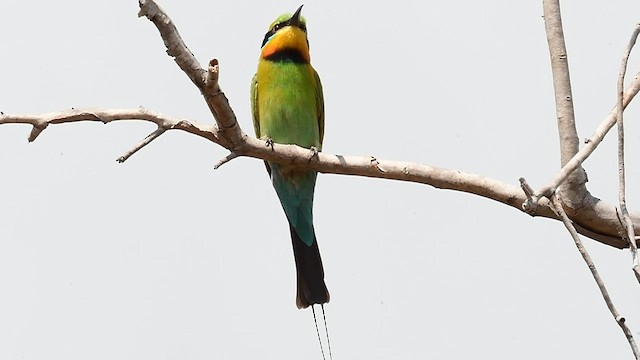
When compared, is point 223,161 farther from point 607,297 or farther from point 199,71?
point 607,297

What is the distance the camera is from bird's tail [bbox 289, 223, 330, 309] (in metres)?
3.54

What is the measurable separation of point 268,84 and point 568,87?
4.91ft

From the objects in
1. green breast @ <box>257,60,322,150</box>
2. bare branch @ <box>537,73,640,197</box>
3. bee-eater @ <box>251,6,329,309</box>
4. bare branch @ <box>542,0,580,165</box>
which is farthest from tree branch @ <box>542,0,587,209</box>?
green breast @ <box>257,60,322,150</box>

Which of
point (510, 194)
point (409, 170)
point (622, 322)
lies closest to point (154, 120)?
point (409, 170)

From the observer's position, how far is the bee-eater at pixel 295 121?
3547 millimetres

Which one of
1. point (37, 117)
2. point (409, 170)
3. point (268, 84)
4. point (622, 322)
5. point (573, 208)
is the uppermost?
point (268, 84)

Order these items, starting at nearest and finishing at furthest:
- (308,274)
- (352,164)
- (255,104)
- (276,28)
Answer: (352,164)
(308,274)
(255,104)
(276,28)

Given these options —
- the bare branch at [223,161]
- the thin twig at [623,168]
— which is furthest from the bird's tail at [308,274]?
the thin twig at [623,168]

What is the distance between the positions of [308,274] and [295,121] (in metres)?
0.58

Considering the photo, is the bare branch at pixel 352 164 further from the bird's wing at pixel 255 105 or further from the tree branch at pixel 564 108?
the bird's wing at pixel 255 105

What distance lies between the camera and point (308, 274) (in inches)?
142

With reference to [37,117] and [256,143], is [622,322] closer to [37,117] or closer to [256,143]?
[256,143]

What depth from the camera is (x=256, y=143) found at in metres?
2.59

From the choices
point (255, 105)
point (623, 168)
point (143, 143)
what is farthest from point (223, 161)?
point (255, 105)
